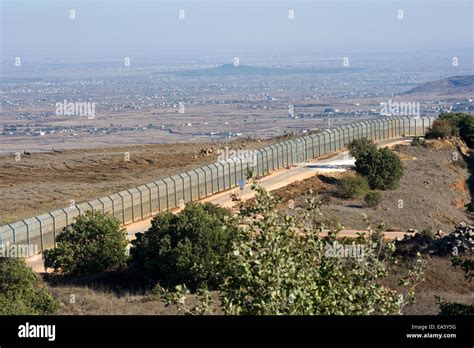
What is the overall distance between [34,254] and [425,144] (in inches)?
1448

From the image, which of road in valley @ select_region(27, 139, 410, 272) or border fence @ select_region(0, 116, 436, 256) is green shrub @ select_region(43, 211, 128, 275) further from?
road in valley @ select_region(27, 139, 410, 272)

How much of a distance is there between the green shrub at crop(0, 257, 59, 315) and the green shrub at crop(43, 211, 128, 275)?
12.2 ft

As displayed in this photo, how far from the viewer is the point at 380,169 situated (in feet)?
155

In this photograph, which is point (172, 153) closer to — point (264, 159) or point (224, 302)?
point (264, 159)

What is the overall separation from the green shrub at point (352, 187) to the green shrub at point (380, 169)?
4.15ft

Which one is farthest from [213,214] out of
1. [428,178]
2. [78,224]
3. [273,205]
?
[428,178]

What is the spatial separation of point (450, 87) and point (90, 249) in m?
170

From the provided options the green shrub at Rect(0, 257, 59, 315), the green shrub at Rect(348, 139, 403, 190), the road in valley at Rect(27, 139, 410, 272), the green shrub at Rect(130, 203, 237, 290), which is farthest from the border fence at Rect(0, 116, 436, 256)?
the green shrub at Rect(348, 139, 403, 190)

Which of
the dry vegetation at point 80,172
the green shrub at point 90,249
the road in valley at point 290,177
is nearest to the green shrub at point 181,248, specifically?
the green shrub at point 90,249

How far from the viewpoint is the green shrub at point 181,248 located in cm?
2312

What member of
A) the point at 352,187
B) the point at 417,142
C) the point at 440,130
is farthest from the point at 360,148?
the point at 440,130

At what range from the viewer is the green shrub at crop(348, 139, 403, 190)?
1841 inches
